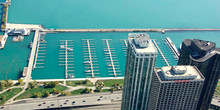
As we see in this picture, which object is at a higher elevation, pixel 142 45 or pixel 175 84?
pixel 142 45

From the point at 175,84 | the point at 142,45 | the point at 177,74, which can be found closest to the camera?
the point at 175,84

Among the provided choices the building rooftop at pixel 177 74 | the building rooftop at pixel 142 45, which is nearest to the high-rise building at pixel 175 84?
the building rooftop at pixel 177 74

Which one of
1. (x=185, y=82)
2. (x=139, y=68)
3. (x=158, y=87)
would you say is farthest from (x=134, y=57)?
(x=185, y=82)

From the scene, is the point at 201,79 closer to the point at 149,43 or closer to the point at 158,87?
the point at 158,87

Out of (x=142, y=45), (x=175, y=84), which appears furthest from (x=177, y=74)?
(x=142, y=45)

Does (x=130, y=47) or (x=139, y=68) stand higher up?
(x=130, y=47)

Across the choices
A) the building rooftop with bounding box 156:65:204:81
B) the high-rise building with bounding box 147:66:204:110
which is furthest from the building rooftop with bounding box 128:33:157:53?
A: the building rooftop with bounding box 156:65:204:81

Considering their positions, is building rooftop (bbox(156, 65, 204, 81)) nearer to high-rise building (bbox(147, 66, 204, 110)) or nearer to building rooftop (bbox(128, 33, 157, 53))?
high-rise building (bbox(147, 66, 204, 110))

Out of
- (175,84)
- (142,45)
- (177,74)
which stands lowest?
(175,84)

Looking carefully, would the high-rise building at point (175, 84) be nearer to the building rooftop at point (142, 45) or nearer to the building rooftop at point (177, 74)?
the building rooftop at point (177, 74)

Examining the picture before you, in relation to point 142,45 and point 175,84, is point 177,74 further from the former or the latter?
point 142,45

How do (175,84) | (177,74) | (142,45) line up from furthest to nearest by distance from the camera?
(177,74)
(142,45)
(175,84)
